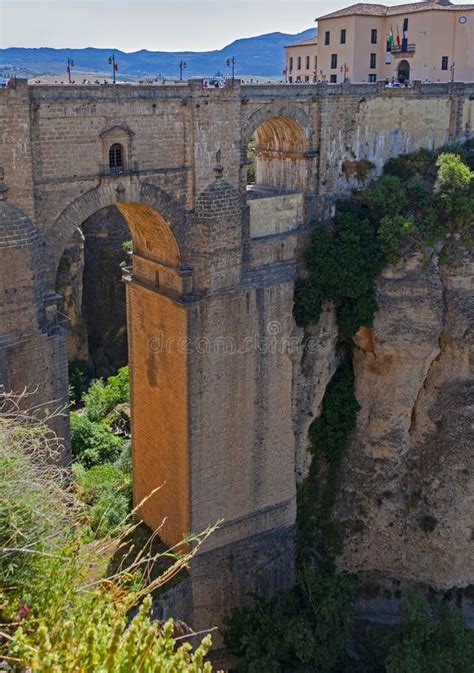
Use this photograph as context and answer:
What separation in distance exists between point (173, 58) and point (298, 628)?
68.9 metres

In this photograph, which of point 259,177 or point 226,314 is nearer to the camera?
point 226,314

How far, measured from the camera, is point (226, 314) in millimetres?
19547

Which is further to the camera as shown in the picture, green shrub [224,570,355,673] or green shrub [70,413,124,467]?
green shrub [70,413,124,467]

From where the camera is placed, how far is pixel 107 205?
1720 centimetres

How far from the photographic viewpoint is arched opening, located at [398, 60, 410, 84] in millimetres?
38250

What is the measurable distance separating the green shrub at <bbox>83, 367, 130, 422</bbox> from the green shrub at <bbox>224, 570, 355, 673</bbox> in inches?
509

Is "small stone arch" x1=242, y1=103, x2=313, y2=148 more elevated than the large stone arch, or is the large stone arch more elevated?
"small stone arch" x1=242, y1=103, x2=313, y2=148

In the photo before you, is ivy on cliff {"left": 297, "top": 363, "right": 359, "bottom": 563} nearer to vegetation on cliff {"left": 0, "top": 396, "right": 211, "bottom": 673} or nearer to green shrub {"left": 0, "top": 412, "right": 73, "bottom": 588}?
vegetation on cliff {"left": 0, "top": 396, "right": 211, "bottom": 673}

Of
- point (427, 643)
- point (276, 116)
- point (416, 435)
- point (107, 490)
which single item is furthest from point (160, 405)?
point (427, 643)

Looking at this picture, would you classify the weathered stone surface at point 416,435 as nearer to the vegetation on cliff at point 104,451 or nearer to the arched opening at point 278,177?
the arched opening at point 278,177

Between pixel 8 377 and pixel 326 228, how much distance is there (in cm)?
1028

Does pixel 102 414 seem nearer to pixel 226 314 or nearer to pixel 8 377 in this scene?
pixel 226 314

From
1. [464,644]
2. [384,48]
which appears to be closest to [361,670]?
[464,644]

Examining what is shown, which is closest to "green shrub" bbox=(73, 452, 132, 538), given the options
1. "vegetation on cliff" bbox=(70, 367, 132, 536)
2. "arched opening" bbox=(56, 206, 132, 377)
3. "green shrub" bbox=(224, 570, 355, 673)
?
"vegetation on cliff" bbox=(70, 367, 132, 536)
